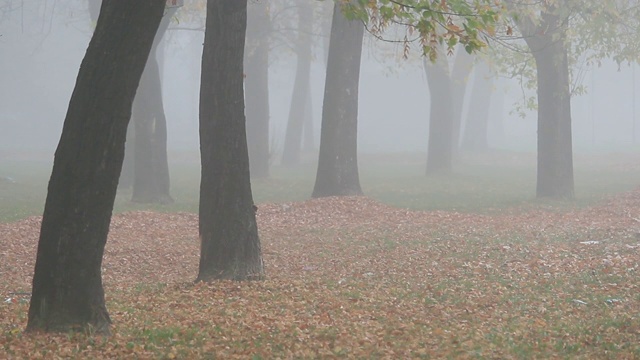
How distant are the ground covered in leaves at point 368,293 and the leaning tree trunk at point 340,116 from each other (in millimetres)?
3803

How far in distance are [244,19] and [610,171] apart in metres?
34.4

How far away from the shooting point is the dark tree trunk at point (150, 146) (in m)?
24.9

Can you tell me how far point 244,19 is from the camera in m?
12.1

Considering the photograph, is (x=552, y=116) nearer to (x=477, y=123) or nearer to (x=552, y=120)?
(x=552, y=120)

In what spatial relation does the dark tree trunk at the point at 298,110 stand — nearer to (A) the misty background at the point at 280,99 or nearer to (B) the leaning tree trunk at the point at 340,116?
(A) the misty background at the point at 280,99

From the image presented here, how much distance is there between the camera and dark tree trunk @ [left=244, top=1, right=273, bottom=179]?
3556 cm

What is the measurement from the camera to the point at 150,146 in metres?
25.1

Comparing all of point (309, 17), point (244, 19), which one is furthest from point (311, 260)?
point (309, 17)

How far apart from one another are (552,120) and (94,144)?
2071 centimetres

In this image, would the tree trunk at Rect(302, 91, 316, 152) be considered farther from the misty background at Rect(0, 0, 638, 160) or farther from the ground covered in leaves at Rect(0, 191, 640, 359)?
the ground covered in leaves at Rect(0, 191, 640, 359)

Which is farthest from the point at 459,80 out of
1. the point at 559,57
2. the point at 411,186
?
the point at 559,57

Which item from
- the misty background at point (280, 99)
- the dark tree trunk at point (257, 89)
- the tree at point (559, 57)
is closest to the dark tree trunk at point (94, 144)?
the tree at point (559, 57)

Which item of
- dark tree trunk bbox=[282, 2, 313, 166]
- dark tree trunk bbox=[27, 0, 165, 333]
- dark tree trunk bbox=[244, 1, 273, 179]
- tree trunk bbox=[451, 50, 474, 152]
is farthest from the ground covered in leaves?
dark tree trunk bbox=[282, 2, 313, 166]

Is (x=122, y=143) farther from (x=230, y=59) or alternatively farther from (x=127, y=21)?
(x=230, y=59)
